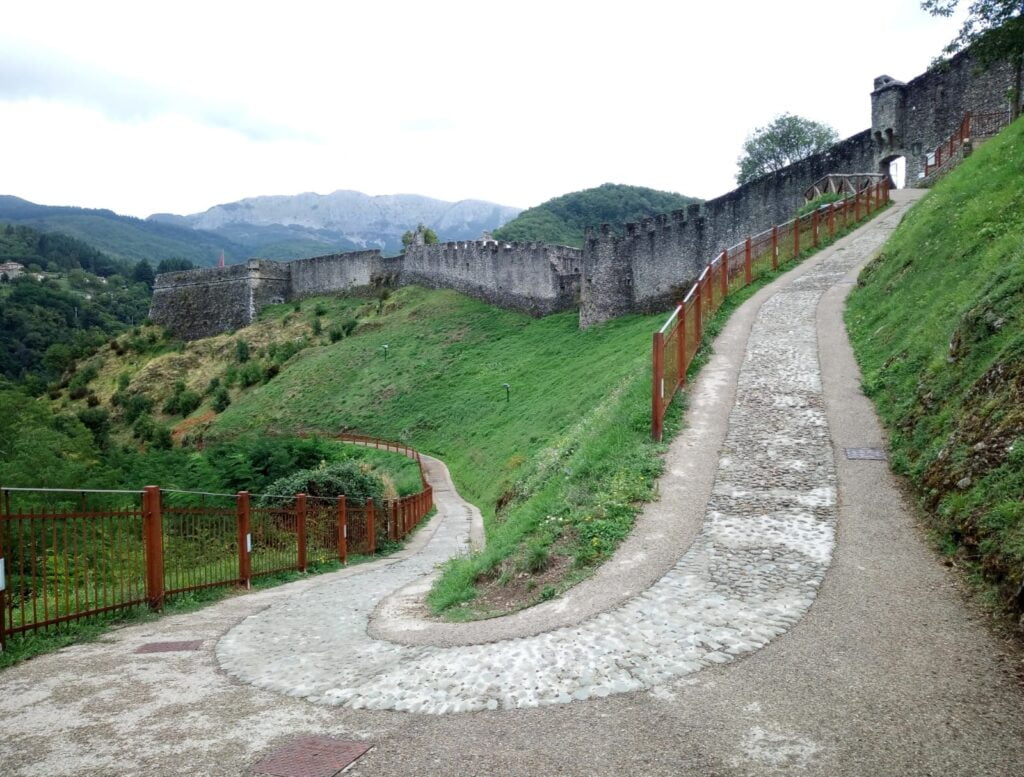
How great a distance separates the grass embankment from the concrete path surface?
417mm

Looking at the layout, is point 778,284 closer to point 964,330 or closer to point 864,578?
point 964,330

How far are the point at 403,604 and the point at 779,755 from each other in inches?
205

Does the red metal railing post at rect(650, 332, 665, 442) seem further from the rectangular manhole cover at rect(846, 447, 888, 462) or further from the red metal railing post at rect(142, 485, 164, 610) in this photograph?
the red metal railing post at rect(142, 485, 164, 610)

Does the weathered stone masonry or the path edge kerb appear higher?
the weathered stone masonry

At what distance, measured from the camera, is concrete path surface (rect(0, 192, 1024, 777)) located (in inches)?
158

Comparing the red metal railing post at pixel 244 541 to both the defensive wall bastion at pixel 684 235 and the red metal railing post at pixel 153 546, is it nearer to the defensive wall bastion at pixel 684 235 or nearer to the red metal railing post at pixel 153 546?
the red metal railing post at pixel 153 546

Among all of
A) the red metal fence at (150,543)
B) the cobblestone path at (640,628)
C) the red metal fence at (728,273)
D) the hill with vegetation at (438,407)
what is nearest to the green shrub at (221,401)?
the hill with vegetation at (438,407)

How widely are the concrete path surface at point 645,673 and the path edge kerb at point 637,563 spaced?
0.11 ft

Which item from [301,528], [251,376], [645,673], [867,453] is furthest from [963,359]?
[251,376]

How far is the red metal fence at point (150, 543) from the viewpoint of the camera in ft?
24.2

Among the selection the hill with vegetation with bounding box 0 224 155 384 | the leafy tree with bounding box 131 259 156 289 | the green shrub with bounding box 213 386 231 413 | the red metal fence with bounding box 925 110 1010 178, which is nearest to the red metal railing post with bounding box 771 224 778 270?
the red metal fence with bounding box 925 110 1010 178

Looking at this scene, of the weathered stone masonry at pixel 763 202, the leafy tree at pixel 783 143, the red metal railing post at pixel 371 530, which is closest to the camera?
the red metal railing post at pixel 371 530

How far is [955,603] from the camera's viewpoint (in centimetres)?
549

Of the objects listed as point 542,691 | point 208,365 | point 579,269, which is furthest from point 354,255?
point 542,691
